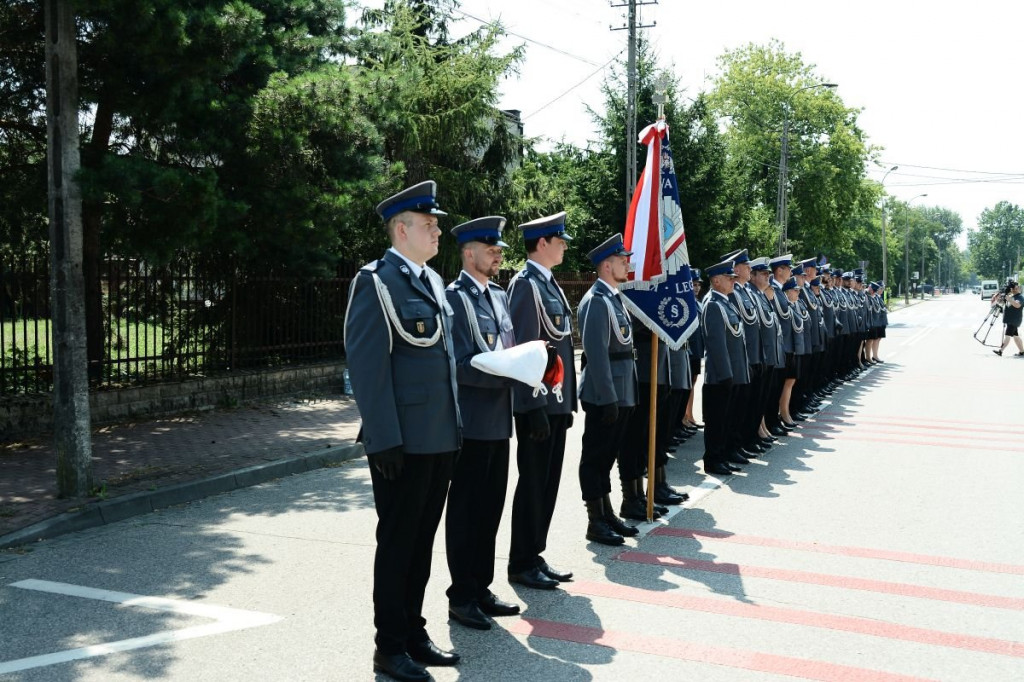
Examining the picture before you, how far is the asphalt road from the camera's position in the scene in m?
4.23

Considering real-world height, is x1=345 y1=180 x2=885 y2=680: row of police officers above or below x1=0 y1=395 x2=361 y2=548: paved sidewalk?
above

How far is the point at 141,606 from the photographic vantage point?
5.01 metres

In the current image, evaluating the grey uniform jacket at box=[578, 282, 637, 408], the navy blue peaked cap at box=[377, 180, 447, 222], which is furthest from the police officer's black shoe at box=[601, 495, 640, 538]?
the navy blue peaked cap at box=[377, 180, 447, 222]

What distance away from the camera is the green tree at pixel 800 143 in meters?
49.2

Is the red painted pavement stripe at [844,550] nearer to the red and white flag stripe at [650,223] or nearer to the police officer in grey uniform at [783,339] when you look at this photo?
the red and white flag stripe at [650,223]

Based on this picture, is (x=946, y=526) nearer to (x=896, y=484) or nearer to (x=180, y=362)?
(x=896, y=484)

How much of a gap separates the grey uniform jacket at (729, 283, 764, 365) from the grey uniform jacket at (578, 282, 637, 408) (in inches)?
125

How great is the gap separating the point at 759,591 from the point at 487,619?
64.1 inches

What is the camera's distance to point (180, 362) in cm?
1207

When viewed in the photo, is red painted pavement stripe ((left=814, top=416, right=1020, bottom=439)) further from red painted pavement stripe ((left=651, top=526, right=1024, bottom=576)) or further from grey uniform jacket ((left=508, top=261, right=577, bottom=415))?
grey uniform jacket ((left=508, top=261, right=577, bottom=415))

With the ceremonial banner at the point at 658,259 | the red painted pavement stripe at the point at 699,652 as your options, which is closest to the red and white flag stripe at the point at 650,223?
the ceremonial banner at the point at 658,259

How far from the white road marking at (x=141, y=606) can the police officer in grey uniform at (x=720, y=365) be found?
5.11 meters

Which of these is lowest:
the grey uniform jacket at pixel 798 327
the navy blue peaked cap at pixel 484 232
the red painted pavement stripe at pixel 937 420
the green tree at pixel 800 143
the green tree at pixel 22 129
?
the red painted pavement stripe at pixel 937 420

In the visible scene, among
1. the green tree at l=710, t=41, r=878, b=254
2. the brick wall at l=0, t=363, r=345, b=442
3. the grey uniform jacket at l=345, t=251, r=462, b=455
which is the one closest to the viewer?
the grey uniform jacket at l=345, t=251, r=462, b=455
